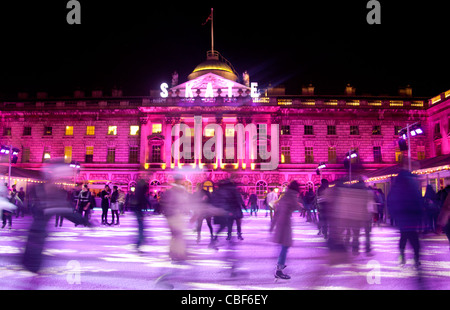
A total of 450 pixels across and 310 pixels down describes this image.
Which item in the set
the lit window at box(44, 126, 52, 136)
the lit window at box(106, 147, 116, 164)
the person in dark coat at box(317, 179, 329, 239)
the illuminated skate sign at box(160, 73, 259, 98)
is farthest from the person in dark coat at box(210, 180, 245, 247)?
the lit window at box(44, 126, 52, 136)

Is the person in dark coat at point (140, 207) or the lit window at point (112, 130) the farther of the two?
the lit window at point (112, 130)

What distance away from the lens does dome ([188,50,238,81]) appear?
45.8 metres

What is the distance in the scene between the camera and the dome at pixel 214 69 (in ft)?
150

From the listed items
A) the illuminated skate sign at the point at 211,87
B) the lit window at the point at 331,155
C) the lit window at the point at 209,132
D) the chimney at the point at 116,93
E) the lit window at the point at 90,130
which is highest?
the chimney at the point at 116,93

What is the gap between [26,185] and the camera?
3178 centimetres

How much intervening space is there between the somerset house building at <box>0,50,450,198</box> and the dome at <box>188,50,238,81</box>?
168 centimetres

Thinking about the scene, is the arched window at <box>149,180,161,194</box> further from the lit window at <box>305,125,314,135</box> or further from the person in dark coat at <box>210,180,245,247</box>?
the person in dark coat at <box>210,180,245,247</box>

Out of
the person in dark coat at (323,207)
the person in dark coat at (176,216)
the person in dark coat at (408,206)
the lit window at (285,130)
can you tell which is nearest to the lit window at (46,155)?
the lit window at (285,130)

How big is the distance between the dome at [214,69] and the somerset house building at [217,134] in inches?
66.2

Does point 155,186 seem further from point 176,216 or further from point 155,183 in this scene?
point 176,216

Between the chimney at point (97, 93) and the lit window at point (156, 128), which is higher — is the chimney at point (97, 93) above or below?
above

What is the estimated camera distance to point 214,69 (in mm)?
46125

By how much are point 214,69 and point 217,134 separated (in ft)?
30.9

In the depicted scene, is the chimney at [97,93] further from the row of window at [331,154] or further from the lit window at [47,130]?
the row of window at [331,154]
